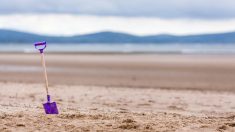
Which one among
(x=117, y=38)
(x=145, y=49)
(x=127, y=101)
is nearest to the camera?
(x=127, y=101)

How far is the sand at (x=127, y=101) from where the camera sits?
910cm

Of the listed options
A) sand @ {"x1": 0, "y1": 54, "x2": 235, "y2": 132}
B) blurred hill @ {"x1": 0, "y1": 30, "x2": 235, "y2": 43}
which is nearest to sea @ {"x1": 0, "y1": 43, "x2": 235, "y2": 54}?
sand @ {"x1": 0, "y1": 54, "x2": 235, "y2": 132}

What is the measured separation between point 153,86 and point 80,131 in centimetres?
976

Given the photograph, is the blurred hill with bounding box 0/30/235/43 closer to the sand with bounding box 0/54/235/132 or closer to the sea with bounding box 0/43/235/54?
the sea with bounding box 0/43/235/54

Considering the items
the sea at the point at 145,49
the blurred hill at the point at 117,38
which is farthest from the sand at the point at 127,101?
the blurred hill at the point at 117,38

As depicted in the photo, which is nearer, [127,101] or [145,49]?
[127,101]

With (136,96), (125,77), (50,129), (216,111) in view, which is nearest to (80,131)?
(50,129)

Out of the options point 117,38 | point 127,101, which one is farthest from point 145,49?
point 117,38

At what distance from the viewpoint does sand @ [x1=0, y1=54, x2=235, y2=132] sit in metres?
9.10

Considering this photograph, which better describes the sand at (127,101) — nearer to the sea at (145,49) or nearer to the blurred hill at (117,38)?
the sea at (145,49)

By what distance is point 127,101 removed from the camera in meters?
14.0

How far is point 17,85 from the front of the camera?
57.9 ft

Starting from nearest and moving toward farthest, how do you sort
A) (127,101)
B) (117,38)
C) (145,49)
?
(127,101)
(145,49)
(117,38)

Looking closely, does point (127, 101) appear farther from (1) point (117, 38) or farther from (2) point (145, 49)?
(1) point (117, 38)
